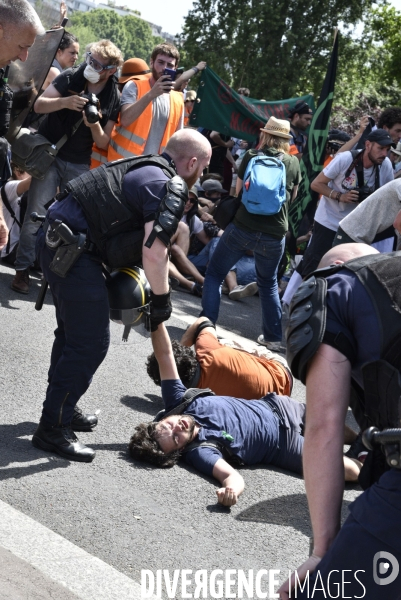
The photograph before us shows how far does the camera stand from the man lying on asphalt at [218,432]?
4.38 meters

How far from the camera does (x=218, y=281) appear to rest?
23.6 feet

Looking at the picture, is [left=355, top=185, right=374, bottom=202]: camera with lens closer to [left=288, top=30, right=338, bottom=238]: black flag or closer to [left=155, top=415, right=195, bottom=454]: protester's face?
[left=288, top=30, right=338, bottom=238]: black flag

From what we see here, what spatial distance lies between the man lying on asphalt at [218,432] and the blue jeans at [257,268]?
2299mm

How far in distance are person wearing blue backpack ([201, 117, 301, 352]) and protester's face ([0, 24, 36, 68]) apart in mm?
3123

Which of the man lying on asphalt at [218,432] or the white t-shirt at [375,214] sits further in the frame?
the white t-shirt at [375,214]

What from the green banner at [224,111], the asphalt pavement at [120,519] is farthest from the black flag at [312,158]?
the asphalt pavement at [120,519]

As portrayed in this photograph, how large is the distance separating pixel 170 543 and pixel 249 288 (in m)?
5.55

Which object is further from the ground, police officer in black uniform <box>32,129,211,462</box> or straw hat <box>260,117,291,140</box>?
straw hat <box>260,117,291,140</box>

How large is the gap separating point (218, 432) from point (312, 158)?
222 inches

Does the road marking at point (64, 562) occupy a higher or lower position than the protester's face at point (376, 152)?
lower

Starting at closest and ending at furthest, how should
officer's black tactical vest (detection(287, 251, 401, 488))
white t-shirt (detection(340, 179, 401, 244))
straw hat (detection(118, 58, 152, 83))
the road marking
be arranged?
officer's black tactical vest (detection(287, 251, 401, 488))
the road marking
white t-shirt (detection(340, 179, 401, 244))
straw hat (detection(118, 58, 152, 83))

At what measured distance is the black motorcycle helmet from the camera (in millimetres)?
4223

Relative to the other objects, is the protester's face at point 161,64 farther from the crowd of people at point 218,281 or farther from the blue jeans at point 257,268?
the blue jeans at point 257,268

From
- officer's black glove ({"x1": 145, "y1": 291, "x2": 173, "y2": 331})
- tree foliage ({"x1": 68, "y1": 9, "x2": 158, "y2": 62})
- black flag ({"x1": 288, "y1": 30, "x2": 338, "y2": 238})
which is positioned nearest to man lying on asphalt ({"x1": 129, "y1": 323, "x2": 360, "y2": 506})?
officer's black glove ({"x1": 145, "y1": 291, "x2": 173, "y2": 331})
